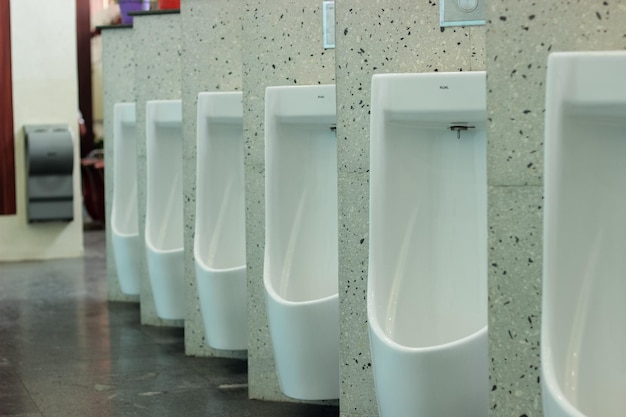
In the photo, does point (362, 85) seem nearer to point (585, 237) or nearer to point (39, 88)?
point (585, 237)

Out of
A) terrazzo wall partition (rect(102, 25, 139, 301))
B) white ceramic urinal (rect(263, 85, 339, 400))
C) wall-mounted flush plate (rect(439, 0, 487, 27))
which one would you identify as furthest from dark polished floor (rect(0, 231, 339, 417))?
wall-mounted flush plate (rect(439, 0, 487, 27))

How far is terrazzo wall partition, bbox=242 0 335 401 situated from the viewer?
333 cm

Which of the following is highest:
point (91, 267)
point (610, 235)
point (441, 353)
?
point (610, 235)

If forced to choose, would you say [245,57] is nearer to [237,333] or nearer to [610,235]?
[237,333]

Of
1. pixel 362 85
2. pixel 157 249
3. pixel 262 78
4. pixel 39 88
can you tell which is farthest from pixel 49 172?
pixel 362 85

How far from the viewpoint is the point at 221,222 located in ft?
13.0

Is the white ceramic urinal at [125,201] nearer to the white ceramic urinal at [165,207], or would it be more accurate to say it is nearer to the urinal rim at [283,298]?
the white ceramic urinal at [165,207]

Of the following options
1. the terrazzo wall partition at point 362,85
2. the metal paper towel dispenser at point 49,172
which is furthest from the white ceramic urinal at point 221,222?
the metal paper towel dispenser at point 49,172

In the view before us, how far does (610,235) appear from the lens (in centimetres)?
202

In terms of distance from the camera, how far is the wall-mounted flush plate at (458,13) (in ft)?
9.05

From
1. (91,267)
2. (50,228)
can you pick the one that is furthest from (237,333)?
(50,228)

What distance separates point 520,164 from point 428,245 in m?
0.62

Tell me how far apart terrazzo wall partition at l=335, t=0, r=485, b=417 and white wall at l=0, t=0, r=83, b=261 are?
474 cm

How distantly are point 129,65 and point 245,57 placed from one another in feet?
7.70
